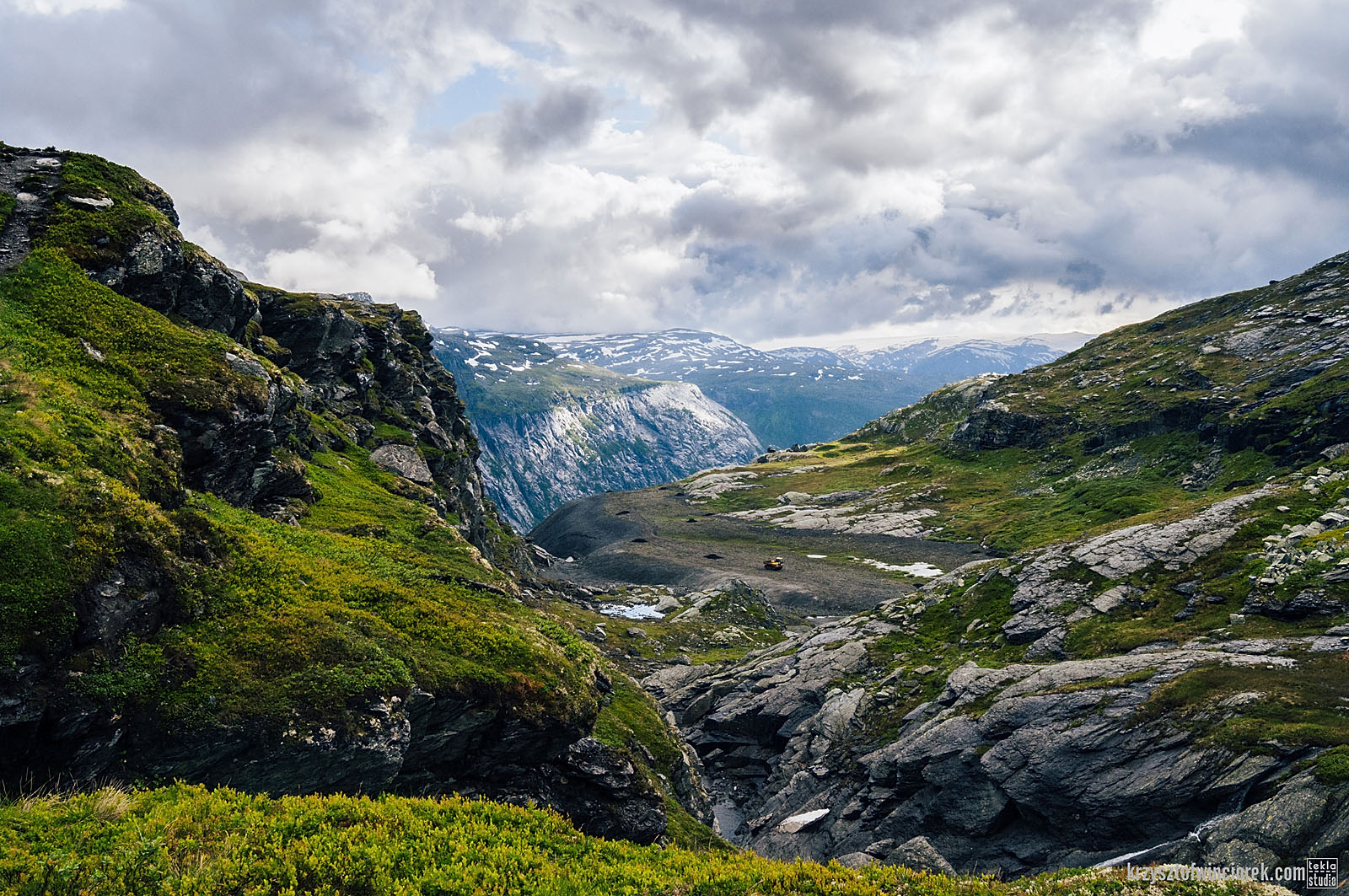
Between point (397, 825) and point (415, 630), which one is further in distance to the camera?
point (415, 630)

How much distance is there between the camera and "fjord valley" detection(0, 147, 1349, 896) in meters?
13.6

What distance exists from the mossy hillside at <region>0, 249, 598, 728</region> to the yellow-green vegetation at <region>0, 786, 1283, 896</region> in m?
3.69

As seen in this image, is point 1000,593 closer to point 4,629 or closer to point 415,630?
point 415,630

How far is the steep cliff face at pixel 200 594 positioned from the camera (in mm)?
15219

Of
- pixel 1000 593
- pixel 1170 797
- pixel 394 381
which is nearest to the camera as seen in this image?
pixel 1170 797

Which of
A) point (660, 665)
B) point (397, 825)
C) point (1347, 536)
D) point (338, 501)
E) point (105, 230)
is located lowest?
point (660, 665)

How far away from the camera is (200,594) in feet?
61.4

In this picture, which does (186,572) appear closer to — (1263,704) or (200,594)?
(200,594)

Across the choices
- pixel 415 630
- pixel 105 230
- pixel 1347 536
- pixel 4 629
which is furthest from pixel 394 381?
pixel 1347 536

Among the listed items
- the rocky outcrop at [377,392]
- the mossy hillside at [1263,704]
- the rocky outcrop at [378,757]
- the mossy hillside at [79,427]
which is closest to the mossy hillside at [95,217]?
the mossy hillside at [79,427]

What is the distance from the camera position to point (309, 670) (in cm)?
1861

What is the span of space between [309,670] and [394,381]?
8887cm

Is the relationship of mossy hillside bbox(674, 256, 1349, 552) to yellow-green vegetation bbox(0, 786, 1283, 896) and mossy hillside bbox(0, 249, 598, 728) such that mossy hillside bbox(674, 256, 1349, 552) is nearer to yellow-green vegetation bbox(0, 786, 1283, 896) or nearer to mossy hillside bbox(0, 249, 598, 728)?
mossy hillside bbox(0, 249, 598, 728)

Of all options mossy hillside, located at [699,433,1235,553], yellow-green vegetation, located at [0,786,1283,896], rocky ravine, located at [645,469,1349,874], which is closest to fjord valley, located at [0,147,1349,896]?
yellow-green vegetation, located at [0,786,1283,896]
